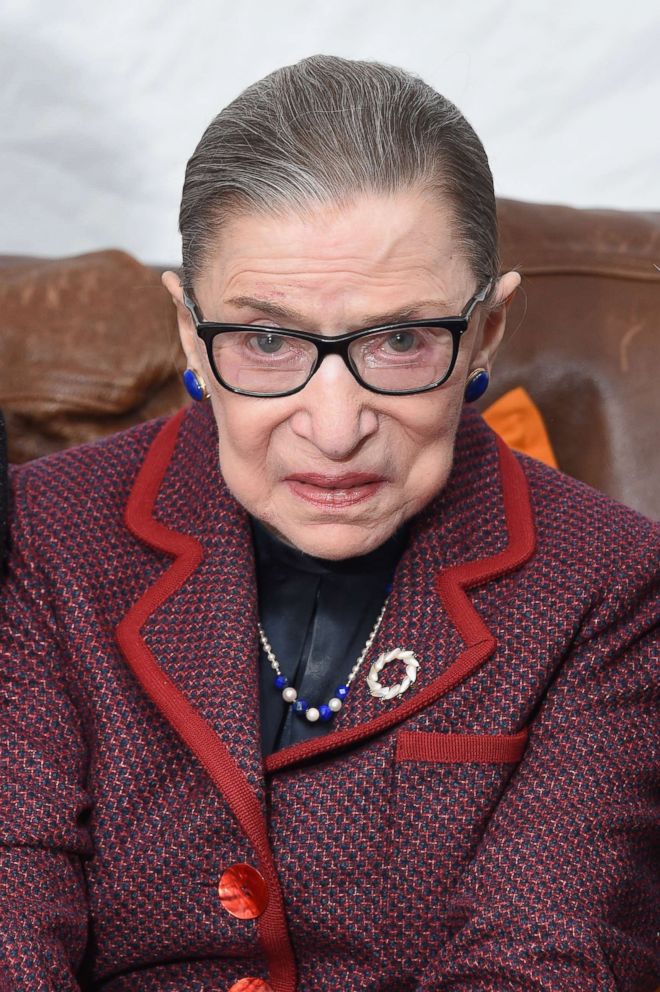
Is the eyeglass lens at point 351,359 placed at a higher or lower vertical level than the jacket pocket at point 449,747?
higher

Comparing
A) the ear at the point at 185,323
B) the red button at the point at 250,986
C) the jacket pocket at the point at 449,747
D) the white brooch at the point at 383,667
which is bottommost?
the red button at the point at 250,986

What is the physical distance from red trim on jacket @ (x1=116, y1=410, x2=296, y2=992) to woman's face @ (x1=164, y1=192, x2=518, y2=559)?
0.13 metres

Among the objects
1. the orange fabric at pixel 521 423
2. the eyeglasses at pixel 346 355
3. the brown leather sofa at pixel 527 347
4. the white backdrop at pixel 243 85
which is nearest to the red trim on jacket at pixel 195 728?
the eyeglasses at pixel 346 355

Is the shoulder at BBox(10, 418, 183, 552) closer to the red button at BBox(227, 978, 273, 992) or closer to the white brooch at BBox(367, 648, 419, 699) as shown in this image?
the white brooch at BBox(367, 648, 419, 699)

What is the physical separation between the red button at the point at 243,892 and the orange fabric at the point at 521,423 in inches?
36.9

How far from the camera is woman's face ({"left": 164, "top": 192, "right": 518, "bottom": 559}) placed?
1.34 metres

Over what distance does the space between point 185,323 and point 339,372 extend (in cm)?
25

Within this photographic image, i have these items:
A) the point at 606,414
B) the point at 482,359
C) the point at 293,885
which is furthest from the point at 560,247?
the point at 293,885

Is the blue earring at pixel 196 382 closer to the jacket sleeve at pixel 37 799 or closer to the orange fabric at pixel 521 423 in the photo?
the jacket sleeve at pixel 37 799

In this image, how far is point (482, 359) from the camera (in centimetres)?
153

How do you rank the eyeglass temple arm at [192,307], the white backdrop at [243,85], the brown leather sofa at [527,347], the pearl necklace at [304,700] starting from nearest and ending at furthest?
the eyeglass temple arm at [192,307] → the pearl necklace at [304,700] → the brown leather sofa at [527,347] → the white backdrop at [243,85]

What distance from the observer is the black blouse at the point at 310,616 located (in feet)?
5.22

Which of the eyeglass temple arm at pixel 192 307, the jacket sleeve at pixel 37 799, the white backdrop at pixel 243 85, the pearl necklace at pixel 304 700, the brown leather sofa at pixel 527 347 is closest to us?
the jacket sleeve at pixel 37 799

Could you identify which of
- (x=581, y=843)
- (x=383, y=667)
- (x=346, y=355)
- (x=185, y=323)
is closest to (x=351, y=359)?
(x=346, y=355)
